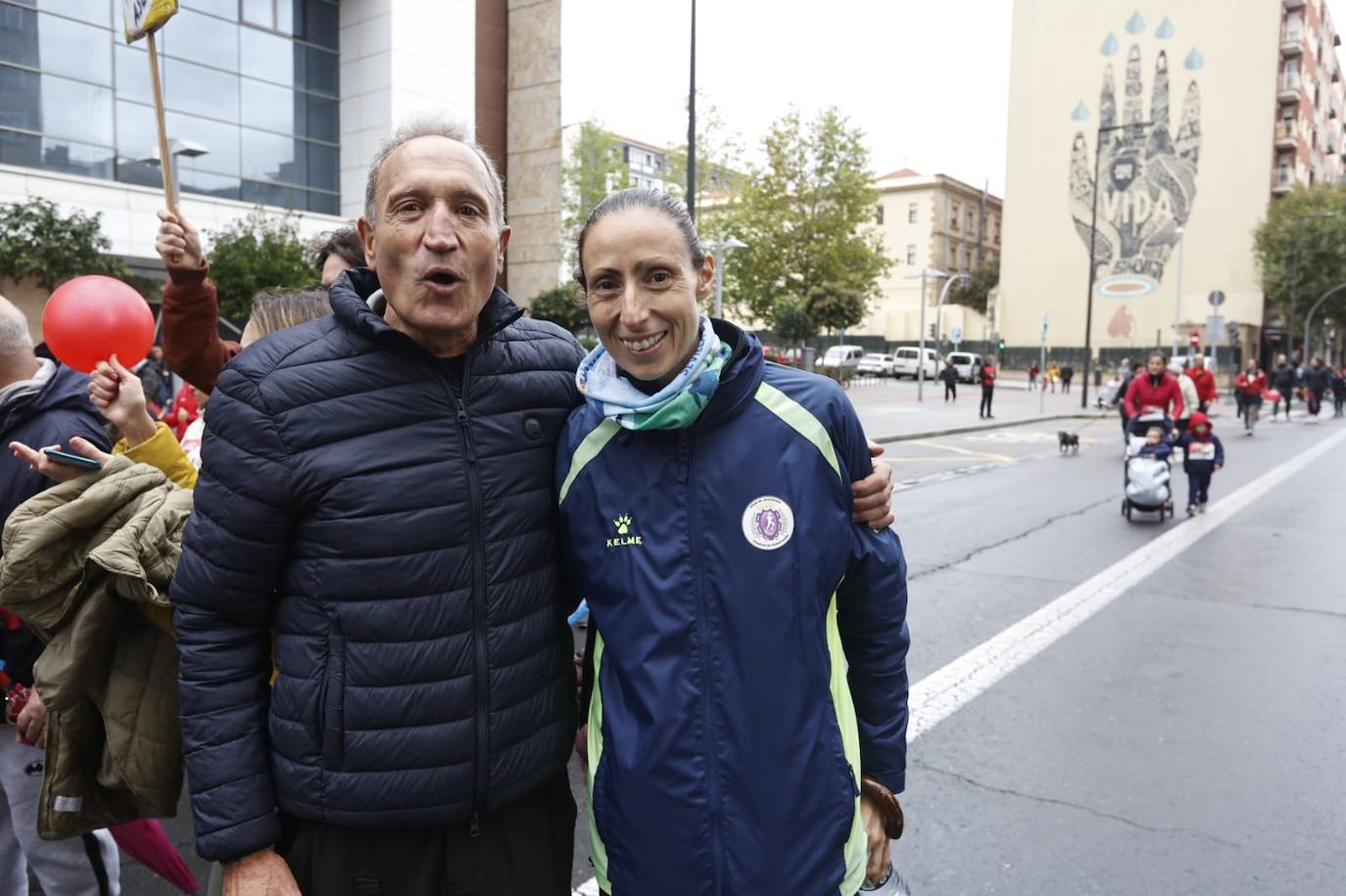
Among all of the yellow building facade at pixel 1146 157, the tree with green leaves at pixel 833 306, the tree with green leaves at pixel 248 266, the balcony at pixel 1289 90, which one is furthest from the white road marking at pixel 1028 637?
the balcony at pixel 1289 90

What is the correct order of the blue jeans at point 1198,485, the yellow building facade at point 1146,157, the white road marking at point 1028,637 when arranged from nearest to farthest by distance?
1. the white road marking at point 1028,637
2. the blue jeans at point 1198,485
3. the yellow building facade at point 1146,157

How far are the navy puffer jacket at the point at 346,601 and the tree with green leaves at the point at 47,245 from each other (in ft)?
61.0

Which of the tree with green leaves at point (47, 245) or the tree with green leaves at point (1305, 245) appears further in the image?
the tree with green leaves at point (1305, 245)

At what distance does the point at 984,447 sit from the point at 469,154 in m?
19.4

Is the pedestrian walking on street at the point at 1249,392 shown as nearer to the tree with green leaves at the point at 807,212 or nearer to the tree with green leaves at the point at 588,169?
the tree with green leaves at the point at 807,212

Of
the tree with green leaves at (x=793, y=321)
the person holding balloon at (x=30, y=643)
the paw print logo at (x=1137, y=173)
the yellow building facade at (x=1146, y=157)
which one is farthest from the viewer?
the paw print logo at (x=1137, y=173)

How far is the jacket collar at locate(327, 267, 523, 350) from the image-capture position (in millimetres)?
1776

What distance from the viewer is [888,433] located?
21859 millimetres

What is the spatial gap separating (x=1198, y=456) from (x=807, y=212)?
31.3 metres

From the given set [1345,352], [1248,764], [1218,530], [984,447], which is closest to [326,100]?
[984,447]

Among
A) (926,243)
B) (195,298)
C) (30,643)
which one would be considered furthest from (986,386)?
(926,243)

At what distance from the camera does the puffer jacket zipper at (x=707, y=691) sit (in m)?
1.77

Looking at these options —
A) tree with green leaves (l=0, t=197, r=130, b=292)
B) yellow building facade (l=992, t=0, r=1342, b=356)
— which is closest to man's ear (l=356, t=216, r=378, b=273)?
tree with green leaves (l=0, t=197, r=130, b=292)

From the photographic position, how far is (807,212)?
40.9 meters
